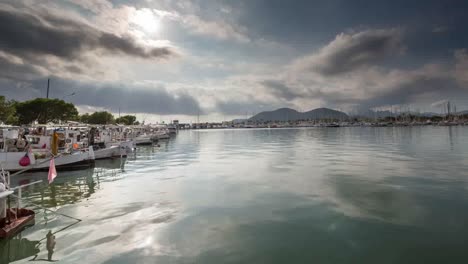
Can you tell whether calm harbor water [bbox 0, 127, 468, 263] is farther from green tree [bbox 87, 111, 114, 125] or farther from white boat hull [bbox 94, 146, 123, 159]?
green tree [bbox 87, 111, 114, 125]

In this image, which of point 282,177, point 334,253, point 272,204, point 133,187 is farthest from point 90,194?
point 334,253

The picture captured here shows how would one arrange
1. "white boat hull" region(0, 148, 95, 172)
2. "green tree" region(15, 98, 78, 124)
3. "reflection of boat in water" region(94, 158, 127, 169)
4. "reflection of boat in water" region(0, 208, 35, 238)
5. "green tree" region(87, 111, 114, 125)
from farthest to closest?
"green tree" region(87, 111, 114, 125) → "green tree" region(15, 98, 78, 124) → "reflection of boat in water" region(94, 158, 127, 169) → "white boat hull" region(0, 148, 95, 172) → "reflection of boat in water" region(0, 208, 35, 238)

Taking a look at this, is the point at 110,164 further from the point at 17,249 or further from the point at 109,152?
the point at 17,249

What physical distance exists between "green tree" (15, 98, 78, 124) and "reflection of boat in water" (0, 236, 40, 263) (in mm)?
89929

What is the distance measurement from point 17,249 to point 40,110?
91.6 metres

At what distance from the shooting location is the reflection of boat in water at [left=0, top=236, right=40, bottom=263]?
8.96m

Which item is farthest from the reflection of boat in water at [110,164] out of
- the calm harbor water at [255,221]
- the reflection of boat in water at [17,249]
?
the reflection of boat in water at [17,249]

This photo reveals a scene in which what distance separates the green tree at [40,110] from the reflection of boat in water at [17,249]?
295 feet

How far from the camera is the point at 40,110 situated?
81.2 metres

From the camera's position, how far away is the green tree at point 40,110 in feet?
262

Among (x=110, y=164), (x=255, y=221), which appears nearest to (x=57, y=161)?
(x=110, y=164)

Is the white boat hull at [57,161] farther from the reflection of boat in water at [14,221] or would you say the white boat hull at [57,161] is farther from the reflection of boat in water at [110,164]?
the reflection of boat in water at [14,221]

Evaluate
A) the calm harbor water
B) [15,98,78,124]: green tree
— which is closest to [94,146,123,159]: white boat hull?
the calm harbor water

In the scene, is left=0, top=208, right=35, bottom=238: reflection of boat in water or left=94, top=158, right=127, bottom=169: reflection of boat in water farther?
left=94, top=158, right=127, bottom=169: reflection of boat in water
